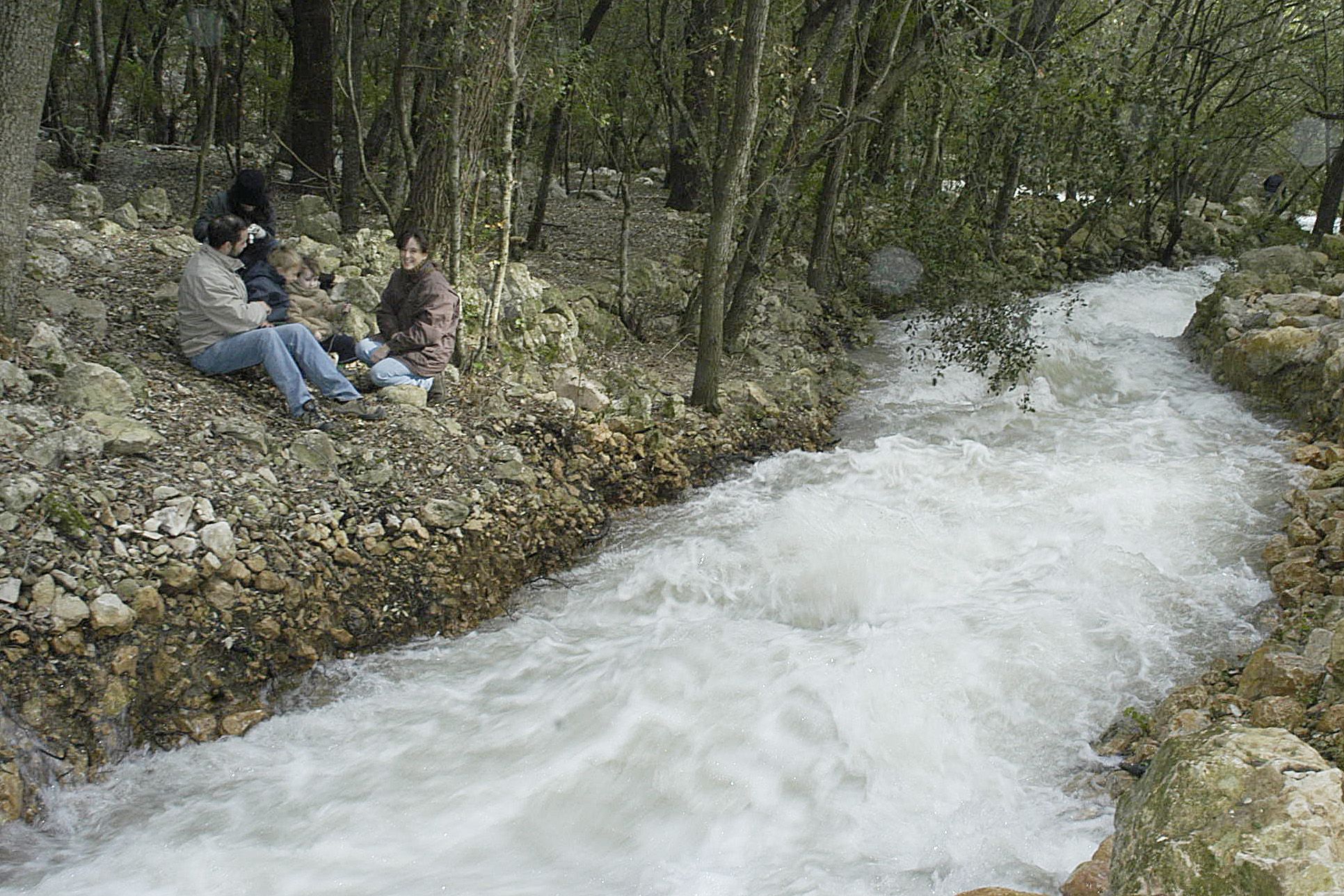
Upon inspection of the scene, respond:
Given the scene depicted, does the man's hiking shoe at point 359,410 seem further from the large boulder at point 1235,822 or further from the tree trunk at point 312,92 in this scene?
the large boulder at point 1235,822

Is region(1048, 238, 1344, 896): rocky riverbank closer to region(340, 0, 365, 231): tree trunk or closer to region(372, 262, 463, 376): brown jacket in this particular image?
region(372, 262, 463, 376): brown jacket

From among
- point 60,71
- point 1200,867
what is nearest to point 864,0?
point 1200,867

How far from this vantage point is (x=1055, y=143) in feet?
36.9

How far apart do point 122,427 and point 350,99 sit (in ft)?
16.0

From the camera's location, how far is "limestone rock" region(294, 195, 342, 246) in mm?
8289

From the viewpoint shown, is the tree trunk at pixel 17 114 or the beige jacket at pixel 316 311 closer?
the tree trunk at pixel 17 114

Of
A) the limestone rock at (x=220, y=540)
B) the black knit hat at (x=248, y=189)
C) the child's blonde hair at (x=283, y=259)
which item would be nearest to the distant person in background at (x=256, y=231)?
the black knit hat at (x=248, y=189)

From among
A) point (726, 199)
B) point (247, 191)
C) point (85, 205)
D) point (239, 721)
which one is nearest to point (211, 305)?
point (247, 191)

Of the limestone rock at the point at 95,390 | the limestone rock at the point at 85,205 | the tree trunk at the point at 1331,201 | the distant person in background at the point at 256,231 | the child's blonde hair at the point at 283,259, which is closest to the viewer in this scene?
the limestone rock at the point at 95,390

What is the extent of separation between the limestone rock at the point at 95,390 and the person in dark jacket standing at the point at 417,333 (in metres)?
1.63

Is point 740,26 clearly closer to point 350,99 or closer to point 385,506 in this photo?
point 350,99

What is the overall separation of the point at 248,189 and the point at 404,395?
1.71 m

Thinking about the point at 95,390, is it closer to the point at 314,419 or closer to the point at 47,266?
the point at 314,419

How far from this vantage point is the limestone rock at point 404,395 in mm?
6418
